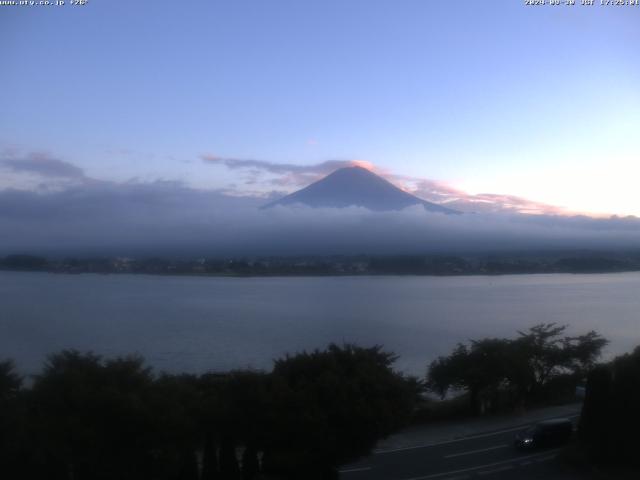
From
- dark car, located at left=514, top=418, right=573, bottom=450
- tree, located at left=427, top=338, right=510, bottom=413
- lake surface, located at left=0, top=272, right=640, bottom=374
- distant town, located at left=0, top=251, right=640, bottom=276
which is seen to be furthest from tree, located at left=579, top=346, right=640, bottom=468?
distant town, located at left=0, top=251, right=640, bottom=276

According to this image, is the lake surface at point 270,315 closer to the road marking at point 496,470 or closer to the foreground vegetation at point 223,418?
the foreground vegetation at point 223,418

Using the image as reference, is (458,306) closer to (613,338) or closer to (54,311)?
(613,338)

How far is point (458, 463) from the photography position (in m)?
7.54

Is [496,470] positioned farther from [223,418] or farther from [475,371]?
[475,371]

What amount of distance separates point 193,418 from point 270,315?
2078 cm

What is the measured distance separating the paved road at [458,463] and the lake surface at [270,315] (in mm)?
6510

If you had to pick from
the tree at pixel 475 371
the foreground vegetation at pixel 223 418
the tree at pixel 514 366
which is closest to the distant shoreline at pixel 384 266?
→ the tree at pixel 514 366

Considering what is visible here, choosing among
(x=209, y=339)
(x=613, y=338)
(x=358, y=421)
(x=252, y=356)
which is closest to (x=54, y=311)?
(x=209, y=339)

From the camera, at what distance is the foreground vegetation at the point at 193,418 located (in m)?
5.05

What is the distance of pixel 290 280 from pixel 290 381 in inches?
1594

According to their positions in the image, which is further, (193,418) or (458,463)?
(458,463)

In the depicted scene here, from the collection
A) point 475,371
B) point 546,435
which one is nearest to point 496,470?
point 546,435

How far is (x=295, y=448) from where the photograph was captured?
19.6 ft

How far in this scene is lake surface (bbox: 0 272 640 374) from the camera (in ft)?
60.7
